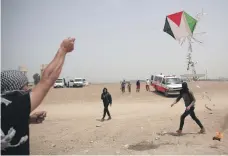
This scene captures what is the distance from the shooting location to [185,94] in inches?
438

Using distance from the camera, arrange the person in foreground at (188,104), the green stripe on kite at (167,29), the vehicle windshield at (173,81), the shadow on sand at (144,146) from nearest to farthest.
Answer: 1. the shadow on sand at (144,146)
2. the person in foreground at (188,104)
3. the green stripe on kite at (167,29)
4. the vehicle windshield at (173,81)

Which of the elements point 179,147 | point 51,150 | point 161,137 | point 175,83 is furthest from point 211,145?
point 175,83

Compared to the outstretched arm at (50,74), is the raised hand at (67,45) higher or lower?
higher

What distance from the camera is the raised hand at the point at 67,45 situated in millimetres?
2722

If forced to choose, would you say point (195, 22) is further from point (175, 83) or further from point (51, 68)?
point (175, 83)

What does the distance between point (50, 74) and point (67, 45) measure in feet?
1.04

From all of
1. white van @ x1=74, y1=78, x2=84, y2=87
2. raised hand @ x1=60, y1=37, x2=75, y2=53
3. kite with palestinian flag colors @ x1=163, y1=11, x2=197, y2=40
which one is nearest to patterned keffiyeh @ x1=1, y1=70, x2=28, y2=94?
raised hand @ x1=60, y1=37, x2=75, y2=53

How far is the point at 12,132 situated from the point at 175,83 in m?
28.9

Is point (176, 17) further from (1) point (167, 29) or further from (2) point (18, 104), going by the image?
(2) point (18, 104)

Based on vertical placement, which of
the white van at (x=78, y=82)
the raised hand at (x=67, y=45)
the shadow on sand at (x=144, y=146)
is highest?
the raised hand at (x=67, y=45)

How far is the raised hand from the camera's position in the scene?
2.72 metres

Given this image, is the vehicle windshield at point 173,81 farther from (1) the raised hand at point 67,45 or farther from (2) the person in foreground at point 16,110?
(2) the person in foreground at point 16,110

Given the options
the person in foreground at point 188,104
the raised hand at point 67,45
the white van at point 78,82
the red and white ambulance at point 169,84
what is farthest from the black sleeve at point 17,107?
the white van at point 78,82

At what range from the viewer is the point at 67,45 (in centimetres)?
273
